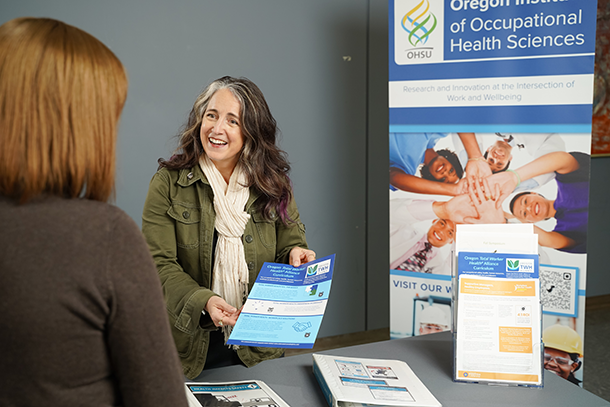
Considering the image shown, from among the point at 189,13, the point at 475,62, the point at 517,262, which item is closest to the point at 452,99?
the point at 475,62

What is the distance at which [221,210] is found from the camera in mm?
1788

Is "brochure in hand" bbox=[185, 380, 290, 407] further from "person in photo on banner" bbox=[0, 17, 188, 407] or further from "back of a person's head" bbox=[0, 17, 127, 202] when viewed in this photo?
"back of a person's head" bbox=[0, 17, 127, 202]

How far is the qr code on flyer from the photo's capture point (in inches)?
101

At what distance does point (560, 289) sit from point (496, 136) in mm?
849

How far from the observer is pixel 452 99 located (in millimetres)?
2688

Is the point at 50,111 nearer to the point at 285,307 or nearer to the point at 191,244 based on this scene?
the point at 285,307

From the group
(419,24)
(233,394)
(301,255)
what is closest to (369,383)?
(233,394)

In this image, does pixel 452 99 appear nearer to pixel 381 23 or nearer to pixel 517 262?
pixel 381 23

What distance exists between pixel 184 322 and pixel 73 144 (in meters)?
0.97

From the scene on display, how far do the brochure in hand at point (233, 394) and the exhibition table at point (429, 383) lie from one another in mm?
39

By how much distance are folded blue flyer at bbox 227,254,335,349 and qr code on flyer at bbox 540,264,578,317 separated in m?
1.60

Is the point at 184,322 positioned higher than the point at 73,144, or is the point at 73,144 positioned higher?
the point at 73,144

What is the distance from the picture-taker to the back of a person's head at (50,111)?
2.21 ft

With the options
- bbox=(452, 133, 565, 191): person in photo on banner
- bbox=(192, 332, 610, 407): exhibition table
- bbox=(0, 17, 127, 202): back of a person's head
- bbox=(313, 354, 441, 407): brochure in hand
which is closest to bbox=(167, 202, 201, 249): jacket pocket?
bbox=(192, 332, 610, 407): exhibition table
